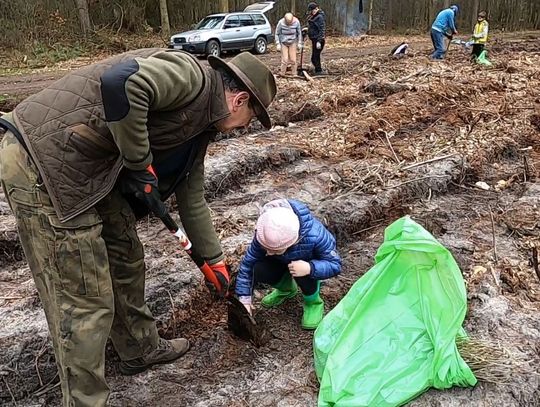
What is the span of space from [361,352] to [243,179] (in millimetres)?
2953


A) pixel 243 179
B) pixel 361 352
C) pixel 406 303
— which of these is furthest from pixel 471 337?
pixel 243 179

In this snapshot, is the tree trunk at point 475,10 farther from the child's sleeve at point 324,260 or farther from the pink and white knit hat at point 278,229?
the pink and white knit hat at point 278,229

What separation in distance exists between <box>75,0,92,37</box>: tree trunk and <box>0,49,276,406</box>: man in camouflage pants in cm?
1528

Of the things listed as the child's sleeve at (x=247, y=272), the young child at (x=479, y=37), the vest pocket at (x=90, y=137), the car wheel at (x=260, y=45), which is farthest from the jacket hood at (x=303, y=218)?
the car wheel at (x=260, y=45)

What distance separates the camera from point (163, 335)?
3.16 m

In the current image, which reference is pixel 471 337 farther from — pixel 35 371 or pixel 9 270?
pixel 9 270

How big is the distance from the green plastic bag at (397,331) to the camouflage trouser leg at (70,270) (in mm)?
987

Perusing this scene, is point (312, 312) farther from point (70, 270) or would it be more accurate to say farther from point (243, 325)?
point (70, 270)

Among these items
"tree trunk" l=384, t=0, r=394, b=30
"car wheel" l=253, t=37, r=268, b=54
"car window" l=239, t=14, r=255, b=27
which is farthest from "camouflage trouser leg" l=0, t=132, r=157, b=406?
"tree trunk" l=384, t=0, r=394, b=30

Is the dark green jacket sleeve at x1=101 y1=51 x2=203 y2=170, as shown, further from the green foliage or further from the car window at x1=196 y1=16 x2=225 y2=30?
the green foliage

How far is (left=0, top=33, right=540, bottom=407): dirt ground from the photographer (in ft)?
9.07

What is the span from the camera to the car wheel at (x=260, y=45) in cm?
1605

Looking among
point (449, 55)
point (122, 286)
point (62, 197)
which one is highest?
point (62, 197)

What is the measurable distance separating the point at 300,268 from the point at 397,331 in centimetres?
60
